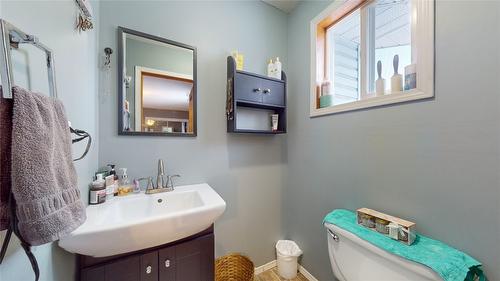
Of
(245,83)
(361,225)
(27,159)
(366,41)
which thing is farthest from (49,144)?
(366,41)

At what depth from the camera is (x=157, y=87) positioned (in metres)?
1.23

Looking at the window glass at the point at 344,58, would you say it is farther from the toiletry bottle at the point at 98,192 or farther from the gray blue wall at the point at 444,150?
the toiletry bottle at the point at 98,192

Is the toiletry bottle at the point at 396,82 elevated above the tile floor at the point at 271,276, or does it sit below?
above

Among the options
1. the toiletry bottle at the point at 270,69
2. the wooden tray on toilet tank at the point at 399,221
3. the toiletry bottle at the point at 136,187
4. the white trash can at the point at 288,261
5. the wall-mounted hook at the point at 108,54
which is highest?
the toiletry bottle at the point at 270,69

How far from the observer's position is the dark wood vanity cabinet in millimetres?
781

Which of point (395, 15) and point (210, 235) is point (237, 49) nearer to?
point (395, 15)

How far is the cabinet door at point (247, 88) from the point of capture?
1336 millimetres

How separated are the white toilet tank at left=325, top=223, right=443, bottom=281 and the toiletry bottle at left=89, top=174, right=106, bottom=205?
1.22 m

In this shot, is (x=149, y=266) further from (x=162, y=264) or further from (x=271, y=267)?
(x=271, y=267)

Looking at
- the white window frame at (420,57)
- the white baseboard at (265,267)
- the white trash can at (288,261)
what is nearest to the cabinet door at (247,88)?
Answer: the white window frame at (420,57)

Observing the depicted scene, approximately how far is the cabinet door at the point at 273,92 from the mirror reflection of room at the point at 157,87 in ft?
1.78

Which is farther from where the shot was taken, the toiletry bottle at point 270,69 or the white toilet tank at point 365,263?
the toiletry bottle at point 270,69

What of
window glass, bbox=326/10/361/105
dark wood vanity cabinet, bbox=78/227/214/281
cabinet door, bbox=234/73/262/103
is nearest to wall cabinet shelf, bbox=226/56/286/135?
cabinet door, bbox=234/73/262/103

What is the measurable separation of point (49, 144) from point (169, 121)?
821 millimetres
